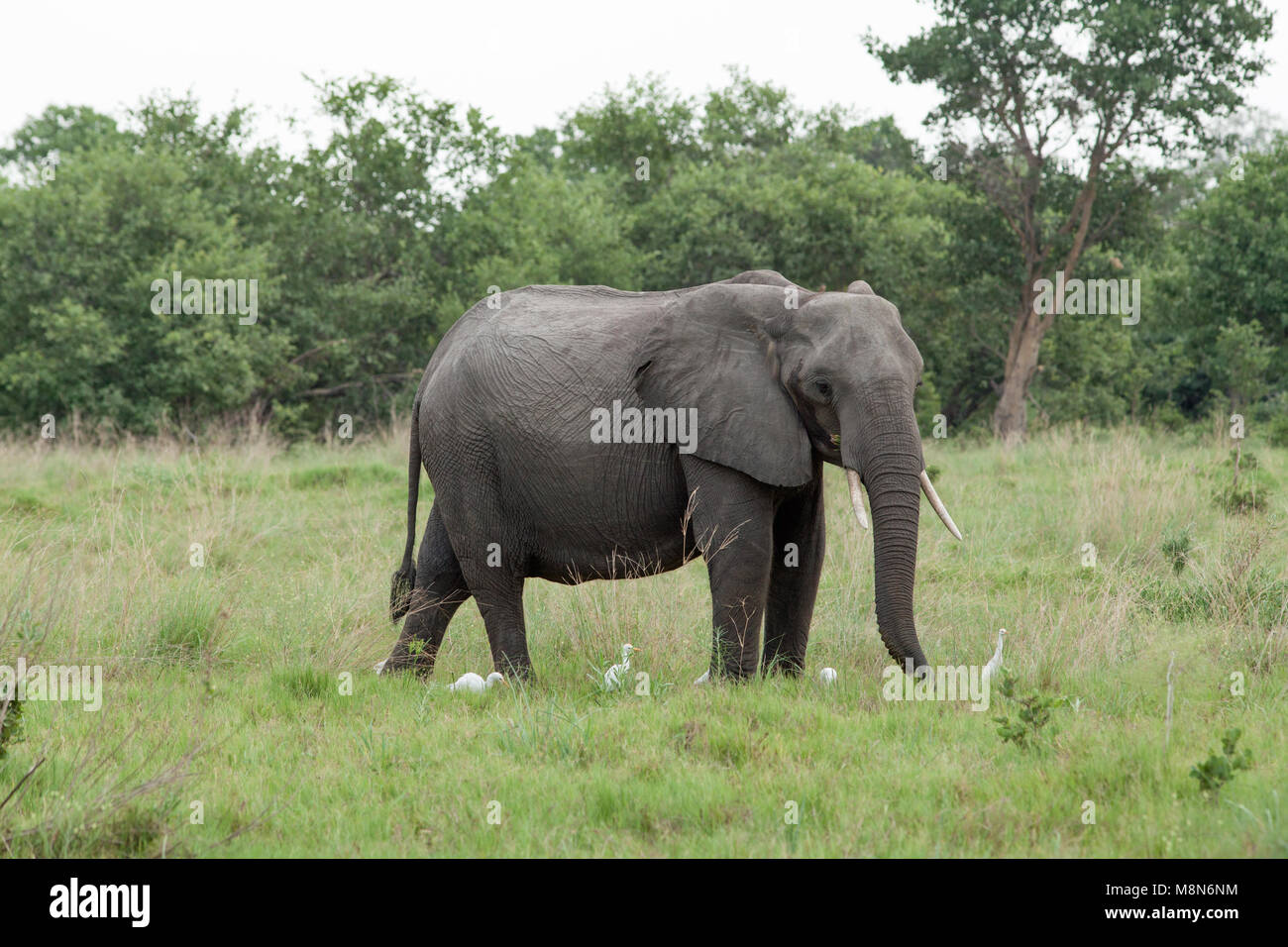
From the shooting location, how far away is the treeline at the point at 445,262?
20.5 meters

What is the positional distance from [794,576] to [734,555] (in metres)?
0.64

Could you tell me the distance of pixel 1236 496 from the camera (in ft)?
36.7

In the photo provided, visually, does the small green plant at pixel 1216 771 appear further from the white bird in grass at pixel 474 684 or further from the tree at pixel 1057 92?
the tree at pixel 1057 92

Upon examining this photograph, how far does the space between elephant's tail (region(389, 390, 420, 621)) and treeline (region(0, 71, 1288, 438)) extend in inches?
493

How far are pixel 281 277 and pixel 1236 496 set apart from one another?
16.4 m

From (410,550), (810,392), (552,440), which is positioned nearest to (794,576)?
(810,392)

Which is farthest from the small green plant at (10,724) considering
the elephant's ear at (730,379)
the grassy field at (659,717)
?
the elephant's ear at (730,379)

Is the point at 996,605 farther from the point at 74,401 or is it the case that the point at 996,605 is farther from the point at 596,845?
the point at 74,401

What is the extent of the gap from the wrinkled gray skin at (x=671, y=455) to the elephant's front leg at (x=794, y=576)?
0.04 feet

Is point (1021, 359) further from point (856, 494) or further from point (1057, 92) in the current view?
point (856, 494)

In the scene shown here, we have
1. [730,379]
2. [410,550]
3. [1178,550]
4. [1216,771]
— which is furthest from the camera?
[1178,550]

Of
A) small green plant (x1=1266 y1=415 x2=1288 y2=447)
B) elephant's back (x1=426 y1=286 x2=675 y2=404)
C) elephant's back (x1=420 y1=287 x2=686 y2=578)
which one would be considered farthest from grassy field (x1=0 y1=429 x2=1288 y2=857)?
small green plant (x1=1266 y1=415 x2=1288 y2=447)

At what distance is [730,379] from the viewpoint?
22.5 ft
